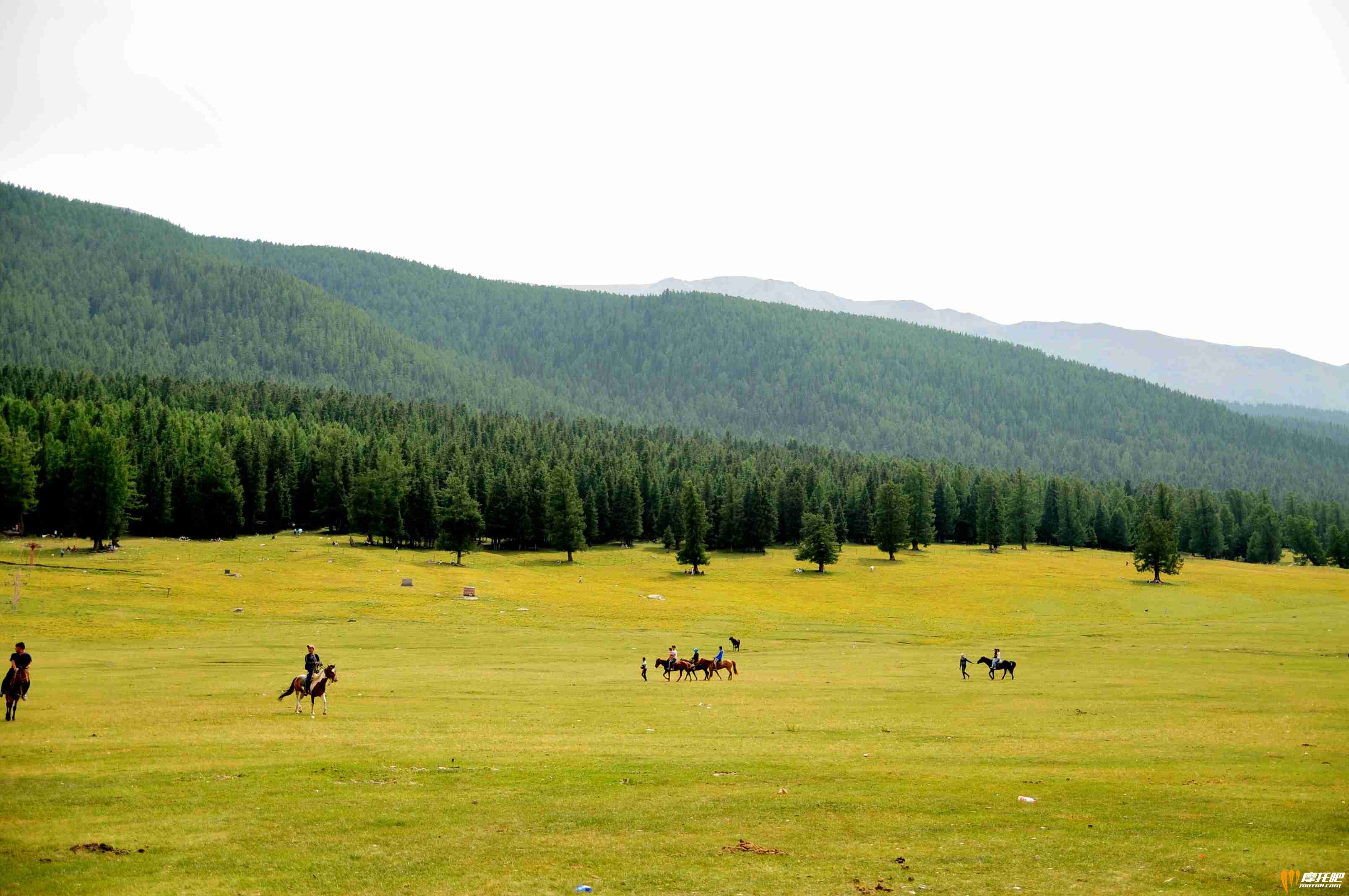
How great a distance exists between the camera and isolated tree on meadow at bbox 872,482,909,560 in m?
152

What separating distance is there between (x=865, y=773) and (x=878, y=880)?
324 inches

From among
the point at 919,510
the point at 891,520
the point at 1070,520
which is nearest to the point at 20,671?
the point at 891,520

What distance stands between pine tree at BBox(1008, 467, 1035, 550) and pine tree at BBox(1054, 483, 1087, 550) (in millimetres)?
8936

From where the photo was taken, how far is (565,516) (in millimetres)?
142000

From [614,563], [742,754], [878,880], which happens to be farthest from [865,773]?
[614,563]

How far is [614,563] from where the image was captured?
13988cm

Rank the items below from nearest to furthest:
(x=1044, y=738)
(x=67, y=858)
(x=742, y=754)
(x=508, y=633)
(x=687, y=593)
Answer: (x=67, y=858) < (x=742, y=754) < (x=1044, y=738) < (x=508, y=633) < (x=687, y=593)

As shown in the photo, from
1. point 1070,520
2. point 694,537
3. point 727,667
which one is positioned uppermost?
point 1070,520

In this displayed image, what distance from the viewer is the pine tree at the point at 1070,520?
18938 cm

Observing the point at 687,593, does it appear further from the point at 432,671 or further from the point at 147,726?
the point at 147,726

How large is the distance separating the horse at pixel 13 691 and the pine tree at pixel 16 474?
106m

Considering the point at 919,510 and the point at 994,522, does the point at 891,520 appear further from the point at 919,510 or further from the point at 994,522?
the point at 994,522
